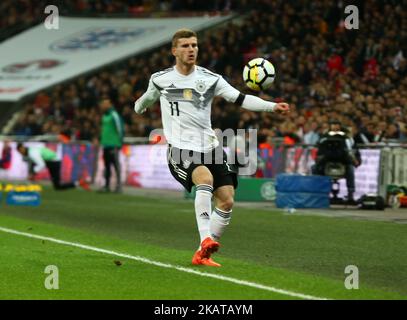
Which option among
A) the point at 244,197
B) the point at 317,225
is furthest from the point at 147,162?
the point at 317,225

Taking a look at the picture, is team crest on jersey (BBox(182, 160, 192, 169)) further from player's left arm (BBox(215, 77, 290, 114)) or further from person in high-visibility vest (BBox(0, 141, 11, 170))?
person in high-visibility vest (BBox(0, 141, 11, 170))

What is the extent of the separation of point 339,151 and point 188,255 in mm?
9112

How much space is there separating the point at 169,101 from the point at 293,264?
2.11 meters

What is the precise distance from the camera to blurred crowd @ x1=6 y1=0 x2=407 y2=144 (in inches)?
859

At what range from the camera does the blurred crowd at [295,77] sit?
21.8 meters

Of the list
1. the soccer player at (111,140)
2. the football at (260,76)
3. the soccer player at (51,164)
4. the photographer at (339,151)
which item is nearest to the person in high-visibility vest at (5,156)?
the soccer player at (51,164)

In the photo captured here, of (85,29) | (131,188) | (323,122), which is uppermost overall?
(85,29)

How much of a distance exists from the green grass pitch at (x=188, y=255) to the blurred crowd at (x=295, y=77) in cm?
420

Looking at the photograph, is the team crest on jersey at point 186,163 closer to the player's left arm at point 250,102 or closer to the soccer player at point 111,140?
the player's left arm at point 250,102

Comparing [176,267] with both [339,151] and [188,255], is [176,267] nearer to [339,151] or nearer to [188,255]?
[188,255]

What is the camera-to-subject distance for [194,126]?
10.4 meters

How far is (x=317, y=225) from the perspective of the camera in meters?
15.6
